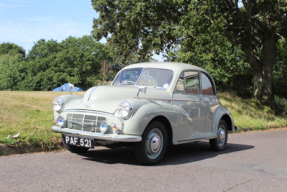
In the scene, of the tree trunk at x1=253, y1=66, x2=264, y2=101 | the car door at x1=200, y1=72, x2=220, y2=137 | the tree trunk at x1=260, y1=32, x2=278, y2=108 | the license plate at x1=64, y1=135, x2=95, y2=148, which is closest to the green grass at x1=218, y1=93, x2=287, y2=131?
the tree trunk at x1=253, y1=66, x2=264, y2=101

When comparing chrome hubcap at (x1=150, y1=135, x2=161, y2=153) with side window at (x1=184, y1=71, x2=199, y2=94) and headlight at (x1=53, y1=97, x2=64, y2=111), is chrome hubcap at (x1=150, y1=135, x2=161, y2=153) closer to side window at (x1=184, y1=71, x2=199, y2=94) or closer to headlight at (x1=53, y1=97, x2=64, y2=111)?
side window at (x1=184, y1=71, x2=199, y2=94)

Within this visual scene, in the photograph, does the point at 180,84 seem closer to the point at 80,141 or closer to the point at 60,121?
the point at 80,141

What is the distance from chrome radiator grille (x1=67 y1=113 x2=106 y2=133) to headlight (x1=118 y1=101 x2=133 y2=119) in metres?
0.33

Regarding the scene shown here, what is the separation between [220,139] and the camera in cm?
772

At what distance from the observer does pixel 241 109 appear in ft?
57.6

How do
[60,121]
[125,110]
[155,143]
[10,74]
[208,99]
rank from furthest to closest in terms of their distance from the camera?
[10,74] < [208,99] < [60,121] < [155,143] < [125,110]

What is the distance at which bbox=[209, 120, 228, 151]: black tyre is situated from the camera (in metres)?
7.57

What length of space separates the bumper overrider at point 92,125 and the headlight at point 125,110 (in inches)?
3.7

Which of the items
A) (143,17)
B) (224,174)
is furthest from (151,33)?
(224,174)

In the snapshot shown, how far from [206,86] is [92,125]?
3469 mm

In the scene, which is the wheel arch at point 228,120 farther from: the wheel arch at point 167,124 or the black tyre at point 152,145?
the black tyre at point 152,145

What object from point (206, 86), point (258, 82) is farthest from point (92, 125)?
point (258, 82)

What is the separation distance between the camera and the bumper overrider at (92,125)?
5.07 metres

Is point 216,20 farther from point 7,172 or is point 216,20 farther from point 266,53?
point 7,172
